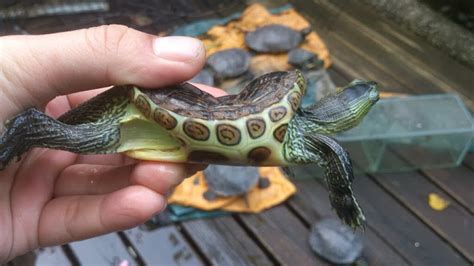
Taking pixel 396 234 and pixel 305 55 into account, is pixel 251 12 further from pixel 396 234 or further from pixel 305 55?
pixel 396 234

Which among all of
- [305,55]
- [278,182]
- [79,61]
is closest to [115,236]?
[278,182]

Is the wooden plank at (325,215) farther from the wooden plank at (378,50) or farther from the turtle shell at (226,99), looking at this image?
the turtle shell at (226,99)

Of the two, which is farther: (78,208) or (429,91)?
(429,91)

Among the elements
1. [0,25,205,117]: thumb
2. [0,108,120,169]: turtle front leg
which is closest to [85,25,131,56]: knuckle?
[0,25,205,117]: thumb

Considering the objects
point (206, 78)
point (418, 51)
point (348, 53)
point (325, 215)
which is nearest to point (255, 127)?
point (418, 51)

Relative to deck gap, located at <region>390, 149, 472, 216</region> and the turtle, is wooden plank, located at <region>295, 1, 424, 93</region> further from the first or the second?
the turtle

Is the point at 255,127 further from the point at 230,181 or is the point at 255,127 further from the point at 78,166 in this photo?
the point at 230,181

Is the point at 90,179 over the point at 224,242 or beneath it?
over
